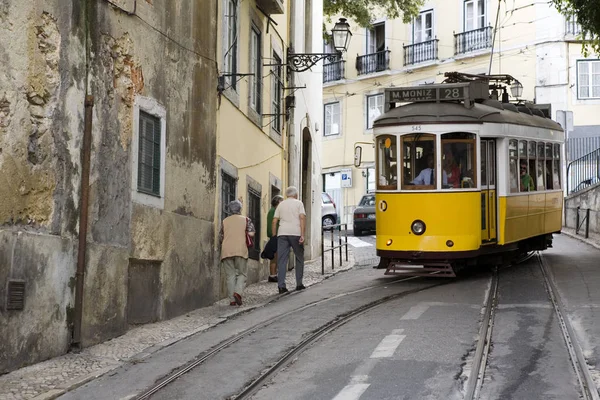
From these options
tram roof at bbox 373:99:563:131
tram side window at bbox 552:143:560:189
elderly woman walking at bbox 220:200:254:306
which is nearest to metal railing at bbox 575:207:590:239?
tram side window at bbox 552:143:560:189

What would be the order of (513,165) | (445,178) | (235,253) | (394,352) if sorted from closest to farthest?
(394,352)
(235,253)
(445,178)
(513,165)

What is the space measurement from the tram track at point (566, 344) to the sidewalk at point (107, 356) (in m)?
3.12

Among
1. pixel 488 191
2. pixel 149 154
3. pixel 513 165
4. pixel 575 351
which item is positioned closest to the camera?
pixel 575 351

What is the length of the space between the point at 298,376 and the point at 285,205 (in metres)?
7.17

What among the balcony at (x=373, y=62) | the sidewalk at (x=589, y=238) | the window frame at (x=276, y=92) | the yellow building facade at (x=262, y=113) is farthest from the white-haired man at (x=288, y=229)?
the balcony at (x=373, y=62)

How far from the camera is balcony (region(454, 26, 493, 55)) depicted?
41000 millimetres

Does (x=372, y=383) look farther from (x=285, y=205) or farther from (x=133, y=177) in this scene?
(x=285, y=205)

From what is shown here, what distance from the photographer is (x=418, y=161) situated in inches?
639

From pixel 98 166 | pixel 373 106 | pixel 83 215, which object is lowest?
pixel 83 215

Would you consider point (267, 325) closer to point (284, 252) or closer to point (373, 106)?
point (284, 252)

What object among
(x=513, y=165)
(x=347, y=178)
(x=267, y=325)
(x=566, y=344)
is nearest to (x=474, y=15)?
(x=347, y=178)

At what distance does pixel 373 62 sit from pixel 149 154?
33187mm

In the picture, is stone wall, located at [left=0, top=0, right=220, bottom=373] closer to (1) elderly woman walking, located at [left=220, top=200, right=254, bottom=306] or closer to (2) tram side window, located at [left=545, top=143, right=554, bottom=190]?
(1) elderly woman walking, located at [left=220, top=200, right=254, bottom=306]

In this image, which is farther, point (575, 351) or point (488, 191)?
point (488, 191)
